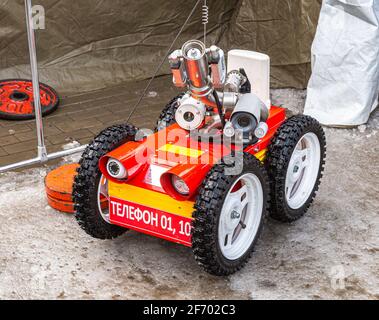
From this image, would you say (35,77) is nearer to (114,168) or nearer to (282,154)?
(114,168)

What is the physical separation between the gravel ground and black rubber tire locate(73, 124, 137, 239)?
0.21 m

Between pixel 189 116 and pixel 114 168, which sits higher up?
pixel 189 116

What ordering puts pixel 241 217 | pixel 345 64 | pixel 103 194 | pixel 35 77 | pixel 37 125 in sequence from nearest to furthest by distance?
1. pixel 241 217
2. pixel 103 194
3. pixel 35 77
4. pixel 37 125
5. pixel 345 64

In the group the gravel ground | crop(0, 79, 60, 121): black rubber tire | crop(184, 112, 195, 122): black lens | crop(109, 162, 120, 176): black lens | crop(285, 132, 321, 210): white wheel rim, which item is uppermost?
crop(184, 112, 195, 122): black lens

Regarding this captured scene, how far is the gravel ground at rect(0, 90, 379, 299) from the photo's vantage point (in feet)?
9.49

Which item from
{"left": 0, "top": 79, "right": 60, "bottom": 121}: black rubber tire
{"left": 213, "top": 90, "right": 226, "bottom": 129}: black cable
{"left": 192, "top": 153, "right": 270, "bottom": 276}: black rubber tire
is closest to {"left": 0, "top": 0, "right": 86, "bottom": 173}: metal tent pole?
{"left": 0, "top": 79, "right": 60, "bottom": 121}: black rubber tire

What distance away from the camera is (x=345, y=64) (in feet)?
15.3

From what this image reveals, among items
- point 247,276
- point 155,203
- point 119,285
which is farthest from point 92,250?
point 247,276

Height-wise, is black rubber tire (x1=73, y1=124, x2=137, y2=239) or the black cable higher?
the black cable

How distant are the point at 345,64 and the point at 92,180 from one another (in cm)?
249

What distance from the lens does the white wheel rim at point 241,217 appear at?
2846mm

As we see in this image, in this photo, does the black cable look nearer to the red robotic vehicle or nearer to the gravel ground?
the red robotic vehicle

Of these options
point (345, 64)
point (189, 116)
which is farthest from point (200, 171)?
point (345, 64)

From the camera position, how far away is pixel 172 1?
564 cm
